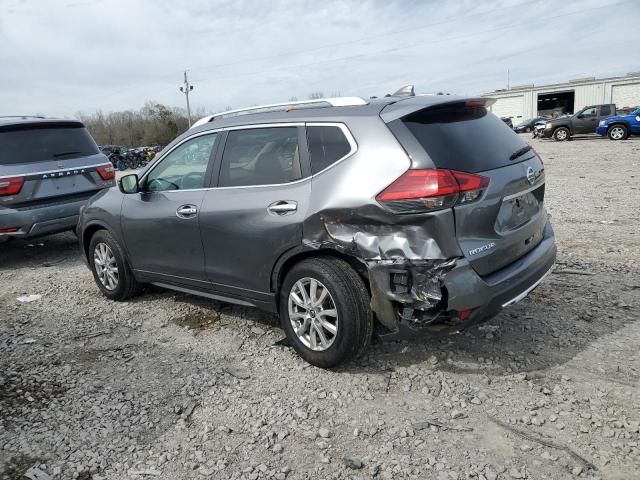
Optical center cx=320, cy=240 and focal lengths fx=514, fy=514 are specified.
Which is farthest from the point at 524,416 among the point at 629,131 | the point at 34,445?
the point at 629,131

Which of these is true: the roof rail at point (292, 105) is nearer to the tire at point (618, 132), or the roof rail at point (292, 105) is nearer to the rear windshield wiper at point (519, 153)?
the rear windshield wiper at point (519, 153)

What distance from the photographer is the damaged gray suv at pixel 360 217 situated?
3.00m

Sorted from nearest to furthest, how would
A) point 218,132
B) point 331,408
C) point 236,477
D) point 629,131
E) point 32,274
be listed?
point 236,477
point 331,408
point 218,132
point 32,274
point 629,131

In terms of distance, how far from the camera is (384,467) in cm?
259

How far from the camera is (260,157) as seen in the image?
3.78 m

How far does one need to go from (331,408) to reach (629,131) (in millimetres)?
24940

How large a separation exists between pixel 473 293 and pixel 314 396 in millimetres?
1183

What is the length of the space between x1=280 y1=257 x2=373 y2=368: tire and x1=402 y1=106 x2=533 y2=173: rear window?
92cm

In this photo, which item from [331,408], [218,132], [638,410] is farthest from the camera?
[218,132]

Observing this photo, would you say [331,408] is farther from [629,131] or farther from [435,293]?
[629,131]

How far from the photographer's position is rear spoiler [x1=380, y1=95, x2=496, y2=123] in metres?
3.23

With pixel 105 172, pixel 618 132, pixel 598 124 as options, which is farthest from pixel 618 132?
pixel 105 172

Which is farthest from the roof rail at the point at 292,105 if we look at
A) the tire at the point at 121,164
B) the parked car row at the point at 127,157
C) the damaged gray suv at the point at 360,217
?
the tire at the point at 121,164

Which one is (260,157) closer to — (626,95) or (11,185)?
(11,185)
